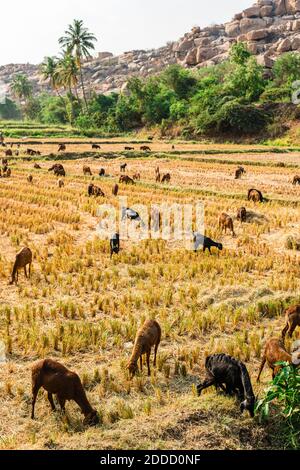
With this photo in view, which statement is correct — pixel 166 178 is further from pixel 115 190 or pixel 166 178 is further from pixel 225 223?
pixel 225 223

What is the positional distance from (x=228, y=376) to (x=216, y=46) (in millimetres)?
107987

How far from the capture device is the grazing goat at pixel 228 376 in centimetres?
592

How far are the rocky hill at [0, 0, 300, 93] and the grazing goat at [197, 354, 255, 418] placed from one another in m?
77.1

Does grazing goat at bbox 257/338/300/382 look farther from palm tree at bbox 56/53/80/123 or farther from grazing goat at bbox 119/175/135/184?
palm tree at bbox 56/53/80/123

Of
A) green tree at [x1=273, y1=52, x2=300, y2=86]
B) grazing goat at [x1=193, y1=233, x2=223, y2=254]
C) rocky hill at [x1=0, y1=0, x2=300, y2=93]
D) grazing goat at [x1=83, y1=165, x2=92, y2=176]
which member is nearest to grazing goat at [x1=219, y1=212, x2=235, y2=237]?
grazing goat at [x1=193, y1=233, x2=223, y2=254]

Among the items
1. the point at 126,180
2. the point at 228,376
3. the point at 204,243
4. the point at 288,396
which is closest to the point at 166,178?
the point at 126,180

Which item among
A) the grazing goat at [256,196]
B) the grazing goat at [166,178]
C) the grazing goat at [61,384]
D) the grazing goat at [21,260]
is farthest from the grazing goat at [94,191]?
the grazing goat at [61,384]

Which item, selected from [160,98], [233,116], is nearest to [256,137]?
[233,116]

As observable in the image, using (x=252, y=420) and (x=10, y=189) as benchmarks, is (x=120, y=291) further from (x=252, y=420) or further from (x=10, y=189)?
(x=10, y=189)

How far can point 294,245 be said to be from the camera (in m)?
13.6

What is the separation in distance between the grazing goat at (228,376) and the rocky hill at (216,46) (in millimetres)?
77051

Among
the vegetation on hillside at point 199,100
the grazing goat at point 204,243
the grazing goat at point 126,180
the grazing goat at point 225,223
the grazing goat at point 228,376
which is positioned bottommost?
the grazing goat at point 228,376

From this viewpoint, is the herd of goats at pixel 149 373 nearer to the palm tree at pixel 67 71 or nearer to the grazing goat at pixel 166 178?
the grazing goat at pixel 166 178

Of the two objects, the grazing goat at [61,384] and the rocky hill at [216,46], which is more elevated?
the rocky hill at [216,46]
